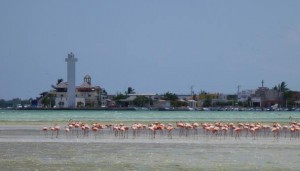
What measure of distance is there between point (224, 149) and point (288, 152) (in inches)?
123

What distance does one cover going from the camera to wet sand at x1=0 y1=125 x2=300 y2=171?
2656cm

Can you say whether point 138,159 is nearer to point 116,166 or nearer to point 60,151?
point 116,166

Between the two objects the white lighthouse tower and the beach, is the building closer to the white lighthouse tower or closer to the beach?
the white lighthouse tower

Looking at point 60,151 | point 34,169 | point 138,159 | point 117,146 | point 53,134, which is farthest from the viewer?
point 53,134

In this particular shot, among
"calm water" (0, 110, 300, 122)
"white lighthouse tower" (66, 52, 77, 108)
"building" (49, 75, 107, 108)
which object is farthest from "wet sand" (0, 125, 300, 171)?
"building" (49, 75, 107, 108)

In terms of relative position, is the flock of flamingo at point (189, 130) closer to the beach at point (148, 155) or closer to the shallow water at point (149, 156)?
the beach at point (148, 155)

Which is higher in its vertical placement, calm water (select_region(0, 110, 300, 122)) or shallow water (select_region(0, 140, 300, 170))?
calm water (select_region(0, 110, 300, 122))

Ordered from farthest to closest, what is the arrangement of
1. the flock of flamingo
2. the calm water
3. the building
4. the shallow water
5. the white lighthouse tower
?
the building
the white lighthouse tower
the calm water
the flock of flamingo
the shallow water

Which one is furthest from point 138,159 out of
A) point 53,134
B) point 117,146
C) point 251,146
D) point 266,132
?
point 266,132

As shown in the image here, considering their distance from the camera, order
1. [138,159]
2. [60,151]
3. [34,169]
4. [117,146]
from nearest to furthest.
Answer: [34,169]
[138,159]
[60,151]
[117,146]

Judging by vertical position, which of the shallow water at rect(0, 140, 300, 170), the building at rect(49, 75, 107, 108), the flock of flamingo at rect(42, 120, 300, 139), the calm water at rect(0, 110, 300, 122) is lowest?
the shallow water at rect(0, 140, 300, 170)

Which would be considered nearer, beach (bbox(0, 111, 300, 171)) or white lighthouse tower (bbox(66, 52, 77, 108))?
beach (bbox(0, 111, 300, 171))

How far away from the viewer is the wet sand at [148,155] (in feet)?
87.1

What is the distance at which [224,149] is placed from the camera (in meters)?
34.6
